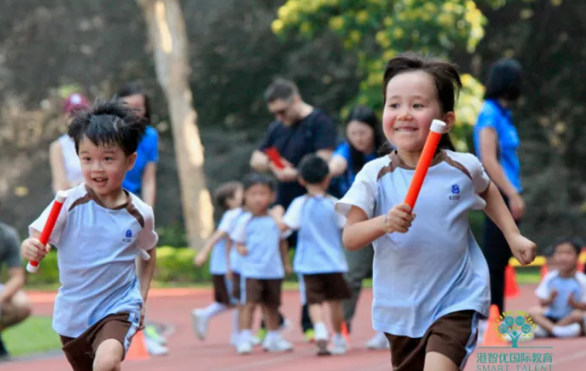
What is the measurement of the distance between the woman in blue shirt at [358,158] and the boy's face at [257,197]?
28.9 inches

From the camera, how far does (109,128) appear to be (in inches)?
223

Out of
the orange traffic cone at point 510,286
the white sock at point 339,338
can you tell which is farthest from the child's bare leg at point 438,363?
the orange traffic cone at point 510,286

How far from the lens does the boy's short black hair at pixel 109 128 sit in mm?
5652

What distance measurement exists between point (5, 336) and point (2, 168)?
1002 inches

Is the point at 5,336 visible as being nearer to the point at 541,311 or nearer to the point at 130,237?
the point at 541,311

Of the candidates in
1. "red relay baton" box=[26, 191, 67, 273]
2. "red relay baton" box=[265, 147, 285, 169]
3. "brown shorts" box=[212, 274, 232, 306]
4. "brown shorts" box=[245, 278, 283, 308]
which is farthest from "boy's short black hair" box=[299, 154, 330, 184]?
"red relay baton" box=[26, 191, 67, 273]

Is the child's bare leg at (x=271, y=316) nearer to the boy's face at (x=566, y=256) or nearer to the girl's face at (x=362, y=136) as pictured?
the girl's face at (x=362, y=136)

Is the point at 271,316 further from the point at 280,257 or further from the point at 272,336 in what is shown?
the point at 280,257

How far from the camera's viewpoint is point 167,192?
3434 cm

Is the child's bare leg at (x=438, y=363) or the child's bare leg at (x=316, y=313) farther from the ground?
the child's bare leg at (x=438, y=363)

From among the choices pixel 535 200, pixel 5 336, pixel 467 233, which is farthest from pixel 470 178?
pixel 535 200

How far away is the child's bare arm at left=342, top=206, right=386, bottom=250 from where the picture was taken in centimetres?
474

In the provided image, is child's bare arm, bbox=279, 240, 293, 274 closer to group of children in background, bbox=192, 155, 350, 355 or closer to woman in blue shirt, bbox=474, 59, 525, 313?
group of children in background, bbox=192, 155, 350, 355

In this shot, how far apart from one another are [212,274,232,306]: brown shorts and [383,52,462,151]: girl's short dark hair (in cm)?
705
